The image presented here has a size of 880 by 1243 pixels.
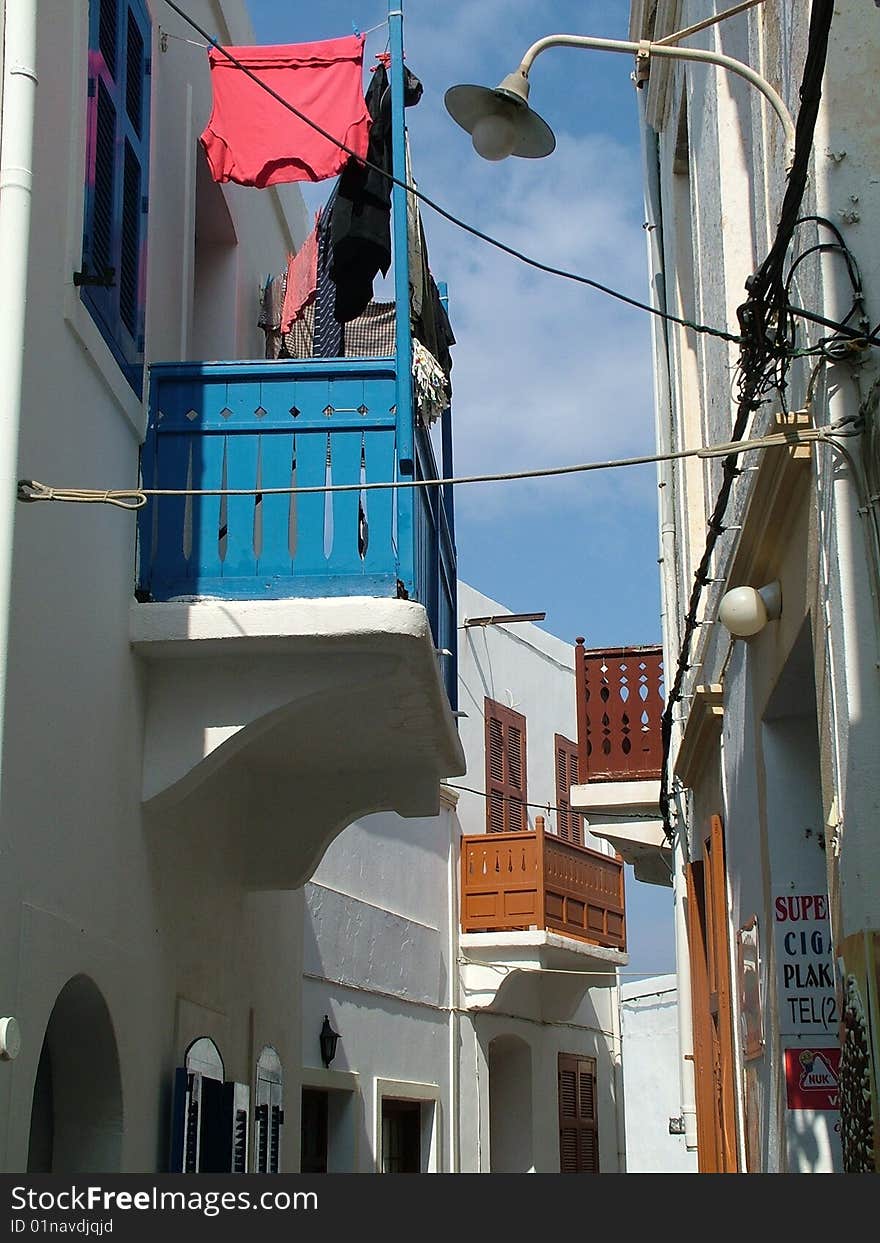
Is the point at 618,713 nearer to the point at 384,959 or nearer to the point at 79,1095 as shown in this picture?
the point at 384,959

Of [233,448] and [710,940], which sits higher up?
[233,448]

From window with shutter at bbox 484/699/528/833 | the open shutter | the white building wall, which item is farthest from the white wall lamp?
window with shutter at bbox 484/699/528/833

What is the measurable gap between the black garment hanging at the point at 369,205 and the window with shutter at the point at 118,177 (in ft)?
3.37

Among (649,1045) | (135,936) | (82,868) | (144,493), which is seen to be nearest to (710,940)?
(135,936)

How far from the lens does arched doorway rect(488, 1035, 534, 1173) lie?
19469mm

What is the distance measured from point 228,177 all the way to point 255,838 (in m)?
3.84

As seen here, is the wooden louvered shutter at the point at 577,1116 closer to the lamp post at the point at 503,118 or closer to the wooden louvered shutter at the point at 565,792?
the wooden louvered shutter at the point at 565,792

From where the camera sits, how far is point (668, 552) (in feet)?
40.2

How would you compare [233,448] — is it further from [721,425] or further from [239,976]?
[239,976]

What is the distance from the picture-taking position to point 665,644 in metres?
12.9

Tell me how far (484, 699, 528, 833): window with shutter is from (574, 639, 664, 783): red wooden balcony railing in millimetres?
6410

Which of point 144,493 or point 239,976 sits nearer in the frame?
point 144,493

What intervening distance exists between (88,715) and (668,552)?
6.94m

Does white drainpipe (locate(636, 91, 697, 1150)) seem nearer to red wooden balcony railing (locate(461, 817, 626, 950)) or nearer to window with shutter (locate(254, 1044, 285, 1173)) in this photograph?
window with shutter (locate(254, 1044, 285, 1173))
